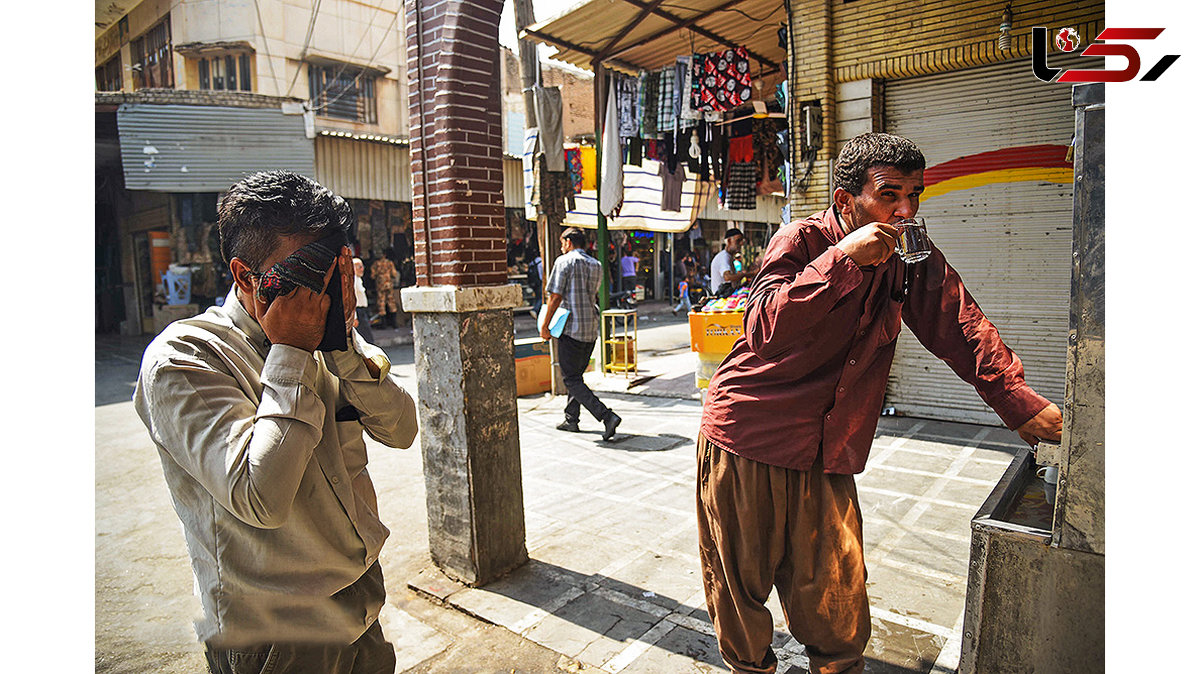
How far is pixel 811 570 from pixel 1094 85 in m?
1.57

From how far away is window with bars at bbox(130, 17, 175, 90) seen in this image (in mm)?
14727

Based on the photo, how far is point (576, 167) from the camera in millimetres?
10914

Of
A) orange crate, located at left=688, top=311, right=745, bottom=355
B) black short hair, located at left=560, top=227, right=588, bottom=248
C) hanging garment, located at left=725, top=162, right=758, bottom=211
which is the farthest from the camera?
hanging garment, located at left=725, top=162, right=758, bottom=211

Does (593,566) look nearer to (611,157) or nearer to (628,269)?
(611,157)

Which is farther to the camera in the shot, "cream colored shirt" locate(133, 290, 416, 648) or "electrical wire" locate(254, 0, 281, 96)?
"electrical wire" locate(254, 0, 281, 96)

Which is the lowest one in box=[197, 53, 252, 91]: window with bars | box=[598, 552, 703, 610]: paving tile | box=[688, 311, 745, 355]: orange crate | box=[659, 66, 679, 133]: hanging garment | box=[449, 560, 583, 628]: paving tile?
box=[449, 560, 583, 628]: paving tile

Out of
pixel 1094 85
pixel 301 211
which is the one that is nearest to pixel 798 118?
pixel 1094 85

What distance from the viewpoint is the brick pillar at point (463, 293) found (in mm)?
3557

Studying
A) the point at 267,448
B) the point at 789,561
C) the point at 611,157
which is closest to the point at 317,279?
the point at 267,448

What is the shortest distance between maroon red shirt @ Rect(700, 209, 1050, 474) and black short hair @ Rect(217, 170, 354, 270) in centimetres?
128

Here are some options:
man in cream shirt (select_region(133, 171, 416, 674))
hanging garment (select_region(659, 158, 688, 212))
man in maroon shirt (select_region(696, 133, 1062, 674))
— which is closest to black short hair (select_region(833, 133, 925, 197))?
man in maroon shirt (select_region(696, 133, 1062, 674))

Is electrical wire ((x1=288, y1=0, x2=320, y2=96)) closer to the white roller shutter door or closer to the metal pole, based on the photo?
the metal pole

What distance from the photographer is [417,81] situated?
3668mm

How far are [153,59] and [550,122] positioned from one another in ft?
42.2
